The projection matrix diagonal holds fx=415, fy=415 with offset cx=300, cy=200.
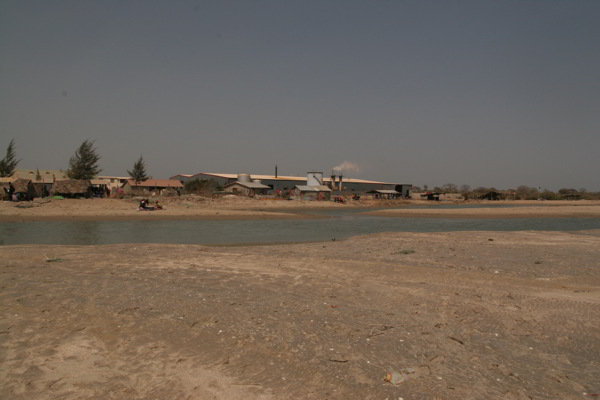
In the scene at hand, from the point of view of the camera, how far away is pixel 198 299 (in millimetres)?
8438

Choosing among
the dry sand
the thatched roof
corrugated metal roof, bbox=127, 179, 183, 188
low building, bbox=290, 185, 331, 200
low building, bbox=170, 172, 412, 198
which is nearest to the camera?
the dry sand

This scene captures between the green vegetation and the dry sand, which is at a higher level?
the green vegetation

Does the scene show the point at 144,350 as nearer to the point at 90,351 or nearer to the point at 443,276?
the point at 90,351

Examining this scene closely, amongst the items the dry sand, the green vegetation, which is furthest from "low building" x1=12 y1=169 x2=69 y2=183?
the dry sand

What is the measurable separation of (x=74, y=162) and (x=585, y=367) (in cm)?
7667

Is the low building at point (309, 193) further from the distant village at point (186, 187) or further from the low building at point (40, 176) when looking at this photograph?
the low building at point (40, 176)

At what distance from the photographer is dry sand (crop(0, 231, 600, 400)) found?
510 centimetres

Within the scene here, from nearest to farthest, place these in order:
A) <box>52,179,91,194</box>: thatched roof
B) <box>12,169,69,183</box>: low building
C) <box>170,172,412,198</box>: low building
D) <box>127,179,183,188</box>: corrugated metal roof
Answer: <box>52,179,91,194</box>: thatched roof < <box>12,169,69,183</box>: low building < <box>127,179,183,188</box>: corrugated metal roof < <box>170,172,412,198</box>: low building

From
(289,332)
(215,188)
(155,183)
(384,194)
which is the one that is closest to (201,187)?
(215,188)

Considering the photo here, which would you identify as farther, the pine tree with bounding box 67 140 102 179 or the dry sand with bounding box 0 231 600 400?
the pine tree with bounding box 67 140 102 179

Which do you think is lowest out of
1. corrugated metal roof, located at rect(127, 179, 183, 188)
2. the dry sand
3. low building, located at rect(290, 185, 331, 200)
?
the dry sand

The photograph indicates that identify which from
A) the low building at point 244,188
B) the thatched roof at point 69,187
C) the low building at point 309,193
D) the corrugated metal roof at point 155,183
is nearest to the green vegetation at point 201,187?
the low building at point 244,188

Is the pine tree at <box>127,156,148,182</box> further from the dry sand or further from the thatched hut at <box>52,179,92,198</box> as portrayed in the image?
the dry sand

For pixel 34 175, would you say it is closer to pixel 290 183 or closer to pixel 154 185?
pixel 154 185
